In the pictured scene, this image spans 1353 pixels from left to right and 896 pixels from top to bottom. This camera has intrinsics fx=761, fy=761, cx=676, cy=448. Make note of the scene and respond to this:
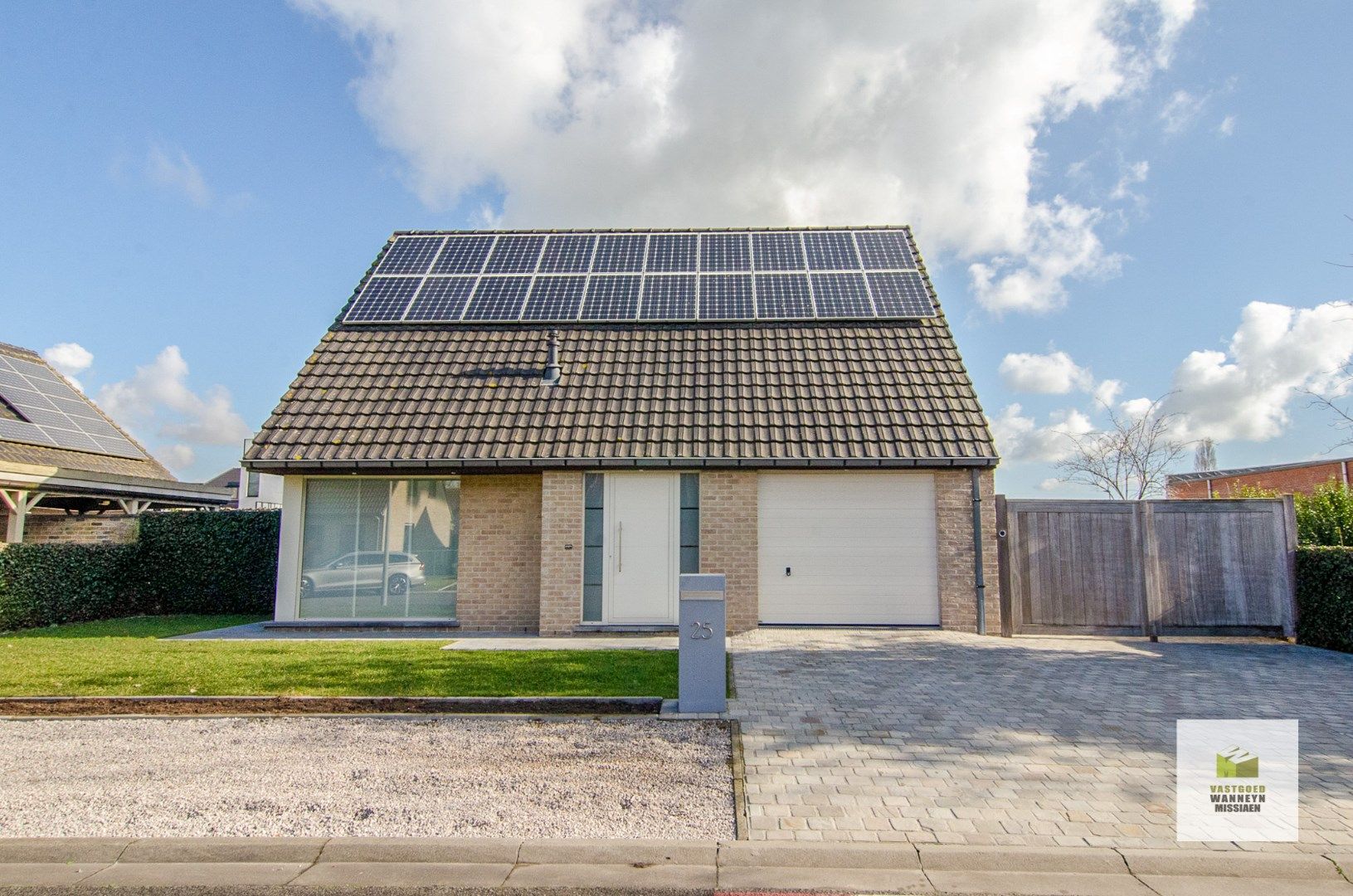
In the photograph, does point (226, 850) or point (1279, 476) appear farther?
point (1279, 476)

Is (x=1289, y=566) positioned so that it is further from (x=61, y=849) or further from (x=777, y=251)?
(x=61, y=849)

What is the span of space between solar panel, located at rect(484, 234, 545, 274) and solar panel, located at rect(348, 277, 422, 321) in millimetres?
1697

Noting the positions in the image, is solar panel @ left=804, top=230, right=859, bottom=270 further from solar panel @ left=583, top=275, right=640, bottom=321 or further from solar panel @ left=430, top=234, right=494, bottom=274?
solar panel @ left=430, top=234, right=494, bottom=274

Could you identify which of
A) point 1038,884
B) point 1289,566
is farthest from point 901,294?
point 1038,884

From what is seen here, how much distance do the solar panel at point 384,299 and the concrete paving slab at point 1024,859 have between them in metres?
13.7

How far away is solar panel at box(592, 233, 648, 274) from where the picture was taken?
16.4 meters

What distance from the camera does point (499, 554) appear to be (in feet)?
40.5

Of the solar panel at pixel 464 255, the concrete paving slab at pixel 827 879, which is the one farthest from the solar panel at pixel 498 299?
the concrete paving slab at pixel 827 879

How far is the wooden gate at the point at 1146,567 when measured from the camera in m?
11.7

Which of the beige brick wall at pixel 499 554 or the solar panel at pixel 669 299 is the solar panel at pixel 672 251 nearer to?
the solar panel at pixel 669 299

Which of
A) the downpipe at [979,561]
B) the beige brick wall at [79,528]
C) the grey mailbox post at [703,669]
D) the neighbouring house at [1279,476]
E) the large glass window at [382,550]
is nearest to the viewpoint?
the grey mailbox post at [703,669]

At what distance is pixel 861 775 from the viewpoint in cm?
541

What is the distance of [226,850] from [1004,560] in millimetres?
10822

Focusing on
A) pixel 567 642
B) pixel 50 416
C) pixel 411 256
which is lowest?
pixel 567 642
